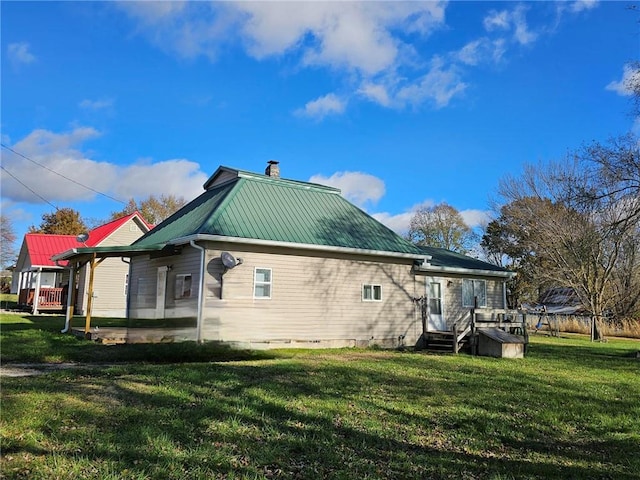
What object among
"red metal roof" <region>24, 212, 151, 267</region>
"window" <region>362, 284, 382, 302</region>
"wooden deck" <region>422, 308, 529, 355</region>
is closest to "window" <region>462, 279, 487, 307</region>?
"wooden deck" <region>422, 308, 529, 355</region>

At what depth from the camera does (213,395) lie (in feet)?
22.9

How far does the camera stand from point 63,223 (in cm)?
4922

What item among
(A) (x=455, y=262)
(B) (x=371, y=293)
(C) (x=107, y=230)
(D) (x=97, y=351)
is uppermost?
(C) (x=107, y=230)

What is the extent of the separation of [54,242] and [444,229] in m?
31.9

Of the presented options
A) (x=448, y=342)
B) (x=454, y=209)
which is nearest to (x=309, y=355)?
(x=448, y=342)

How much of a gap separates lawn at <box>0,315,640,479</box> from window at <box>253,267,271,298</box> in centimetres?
358

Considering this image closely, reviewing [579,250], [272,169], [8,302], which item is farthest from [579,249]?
[8,302]

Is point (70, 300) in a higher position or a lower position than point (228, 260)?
lower

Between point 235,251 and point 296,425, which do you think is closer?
point 296,425

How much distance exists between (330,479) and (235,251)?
9.76 m

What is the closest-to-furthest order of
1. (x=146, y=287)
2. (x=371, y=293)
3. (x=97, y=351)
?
1. (x=97, y=351)
2. (x=371, y=293)
3. (x=146, y=287)

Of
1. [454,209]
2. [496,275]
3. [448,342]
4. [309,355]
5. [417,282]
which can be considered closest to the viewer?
[309,355]

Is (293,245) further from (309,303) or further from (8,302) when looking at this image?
(8,302)

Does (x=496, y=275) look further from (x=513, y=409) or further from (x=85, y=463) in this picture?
(x=85, y=463)
